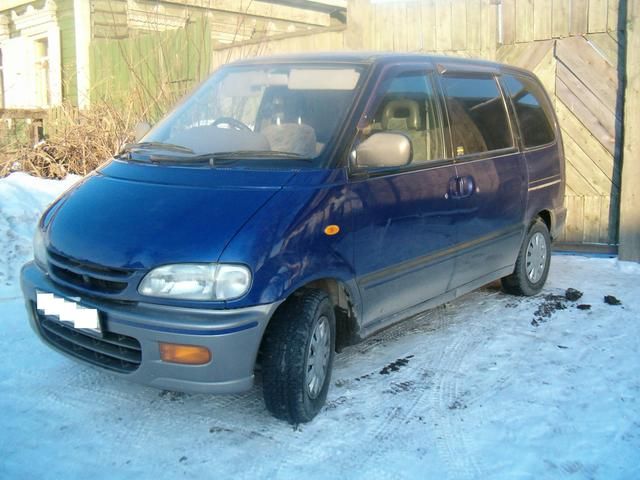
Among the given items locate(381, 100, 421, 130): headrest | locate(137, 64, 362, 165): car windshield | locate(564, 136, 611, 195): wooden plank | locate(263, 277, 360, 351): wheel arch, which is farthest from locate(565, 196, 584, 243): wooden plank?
locate(263, 277, 360, 351): wheel arch

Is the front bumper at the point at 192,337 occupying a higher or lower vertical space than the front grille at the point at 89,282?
lower

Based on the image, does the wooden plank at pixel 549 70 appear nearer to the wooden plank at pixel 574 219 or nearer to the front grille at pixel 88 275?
the wooden plank at pixel 574 219

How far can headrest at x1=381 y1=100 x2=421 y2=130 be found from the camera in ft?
13.4

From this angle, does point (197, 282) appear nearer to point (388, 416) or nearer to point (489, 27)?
point (388, 416)

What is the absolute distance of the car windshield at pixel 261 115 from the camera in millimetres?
3783

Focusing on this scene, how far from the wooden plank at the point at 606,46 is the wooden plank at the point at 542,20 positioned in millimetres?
435

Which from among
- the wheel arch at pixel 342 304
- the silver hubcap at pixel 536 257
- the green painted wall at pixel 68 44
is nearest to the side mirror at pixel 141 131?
the wheel arch at pixel 342 304

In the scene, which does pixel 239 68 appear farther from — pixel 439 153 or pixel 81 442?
pixel 81 442

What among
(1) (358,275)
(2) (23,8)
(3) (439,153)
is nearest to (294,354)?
(1) (358,275)

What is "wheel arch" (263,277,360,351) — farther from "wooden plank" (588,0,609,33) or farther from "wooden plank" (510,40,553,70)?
"wooden plank" (588,0,609,33)

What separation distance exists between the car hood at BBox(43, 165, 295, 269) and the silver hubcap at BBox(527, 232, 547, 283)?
117 inches

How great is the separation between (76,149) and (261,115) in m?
5.00

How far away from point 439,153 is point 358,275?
3.84 ft

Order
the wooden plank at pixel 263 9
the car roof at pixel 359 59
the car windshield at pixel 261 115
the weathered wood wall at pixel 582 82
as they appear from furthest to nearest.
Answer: the wooden plank at pixel 263 9
the weathered wood wall at pixel 582 82
the car roof at pixel 359 59
the car windshield at pixel 261 115
